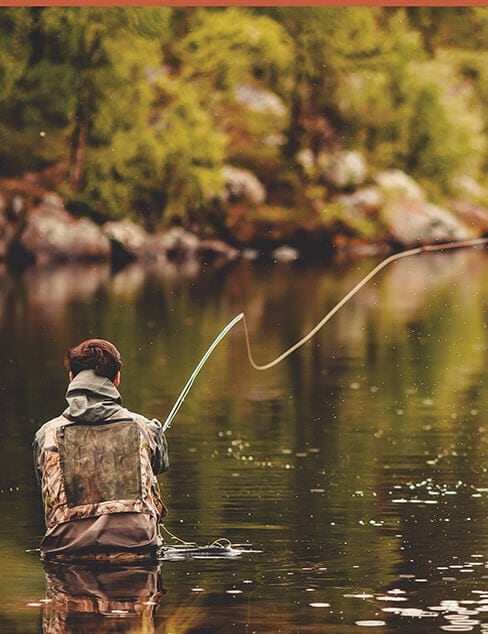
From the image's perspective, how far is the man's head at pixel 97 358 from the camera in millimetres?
9445

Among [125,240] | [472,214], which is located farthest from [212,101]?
[472,214]

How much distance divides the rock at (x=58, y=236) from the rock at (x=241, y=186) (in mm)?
6260

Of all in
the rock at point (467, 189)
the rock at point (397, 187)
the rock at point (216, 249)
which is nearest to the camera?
the rock at point (216, 249)

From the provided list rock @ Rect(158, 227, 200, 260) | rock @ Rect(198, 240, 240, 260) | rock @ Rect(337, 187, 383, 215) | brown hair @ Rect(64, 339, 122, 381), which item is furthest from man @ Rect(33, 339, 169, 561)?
rock @ Rect(337, 187, 383, 215)

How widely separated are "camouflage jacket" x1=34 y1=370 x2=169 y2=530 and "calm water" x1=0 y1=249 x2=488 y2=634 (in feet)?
1.02

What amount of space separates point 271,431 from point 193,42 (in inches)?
1658

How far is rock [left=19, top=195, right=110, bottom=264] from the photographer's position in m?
48.8

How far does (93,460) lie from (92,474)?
0.07m

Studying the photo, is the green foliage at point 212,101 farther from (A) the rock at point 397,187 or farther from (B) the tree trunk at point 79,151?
(A) the rock at point 397,187

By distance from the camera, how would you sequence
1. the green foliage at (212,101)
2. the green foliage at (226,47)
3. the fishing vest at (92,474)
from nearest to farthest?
the fishing vest at (92,474) → the green foliage at (212,101) → the green foliage at (226,47)

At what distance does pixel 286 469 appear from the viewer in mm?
13656

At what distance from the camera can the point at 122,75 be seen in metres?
50.8

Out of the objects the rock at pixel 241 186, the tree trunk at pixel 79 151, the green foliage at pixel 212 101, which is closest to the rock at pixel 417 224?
the green foliage at pixel 212 101

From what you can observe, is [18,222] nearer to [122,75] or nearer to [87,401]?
[122,75]
